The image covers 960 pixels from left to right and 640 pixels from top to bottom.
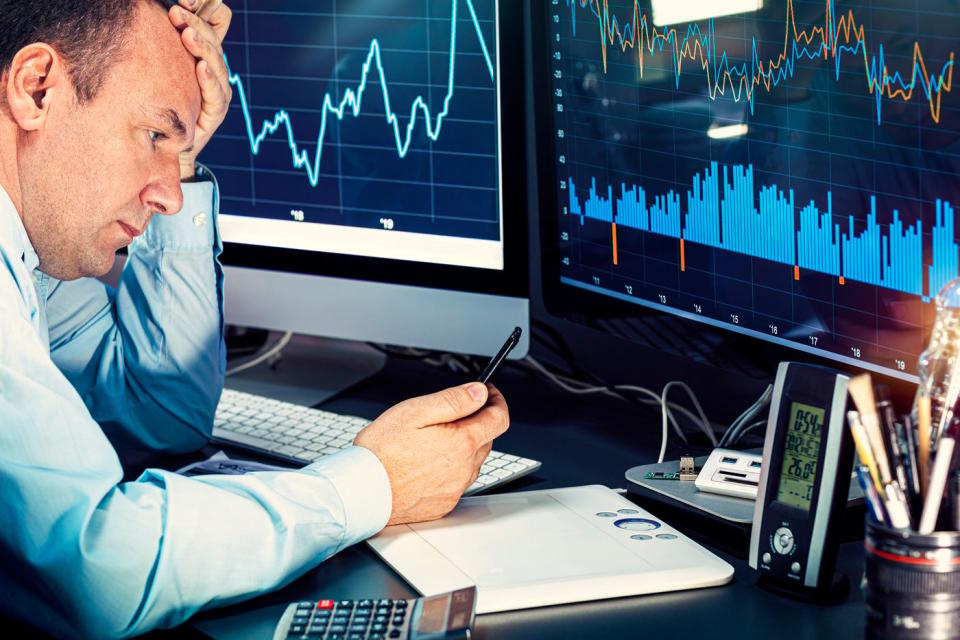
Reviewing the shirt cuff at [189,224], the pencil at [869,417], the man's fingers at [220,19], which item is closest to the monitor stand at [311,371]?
the shirt cuff at [189,224]

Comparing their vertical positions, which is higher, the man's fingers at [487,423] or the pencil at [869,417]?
the pencil at [869,417]

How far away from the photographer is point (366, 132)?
1442 millimetres

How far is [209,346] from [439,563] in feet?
1.95

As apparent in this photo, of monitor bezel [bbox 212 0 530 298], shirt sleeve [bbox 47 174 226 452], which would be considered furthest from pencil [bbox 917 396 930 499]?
shirt sleeve [bbox 47 174 226 452]

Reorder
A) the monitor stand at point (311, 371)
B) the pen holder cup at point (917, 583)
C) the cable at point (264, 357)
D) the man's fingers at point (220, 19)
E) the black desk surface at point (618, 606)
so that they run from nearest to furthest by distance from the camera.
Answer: the pen holder cup at point (917, 583) < the black desk surface at point (618, 606) < the man's fingers at point (220, 19) < the monitor stand at point (311, 371) < the cable at point (264, 357)

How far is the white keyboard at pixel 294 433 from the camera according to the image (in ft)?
3.95

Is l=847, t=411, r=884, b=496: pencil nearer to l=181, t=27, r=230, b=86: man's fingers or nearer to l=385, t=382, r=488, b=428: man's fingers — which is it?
l=385, t=382, r=488, b=428: man's fingers

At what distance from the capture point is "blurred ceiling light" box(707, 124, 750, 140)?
108cm

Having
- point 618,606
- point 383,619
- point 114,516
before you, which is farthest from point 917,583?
point 114,516

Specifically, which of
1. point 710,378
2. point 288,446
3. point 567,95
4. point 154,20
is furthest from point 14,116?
point 710,378

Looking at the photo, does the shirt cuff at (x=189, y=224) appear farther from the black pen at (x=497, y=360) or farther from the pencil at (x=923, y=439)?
the pencil at (x=923, y=439)

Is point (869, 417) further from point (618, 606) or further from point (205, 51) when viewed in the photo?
point (205, 51)

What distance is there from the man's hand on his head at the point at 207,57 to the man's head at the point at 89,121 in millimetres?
20

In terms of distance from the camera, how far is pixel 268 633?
0.88 metres
